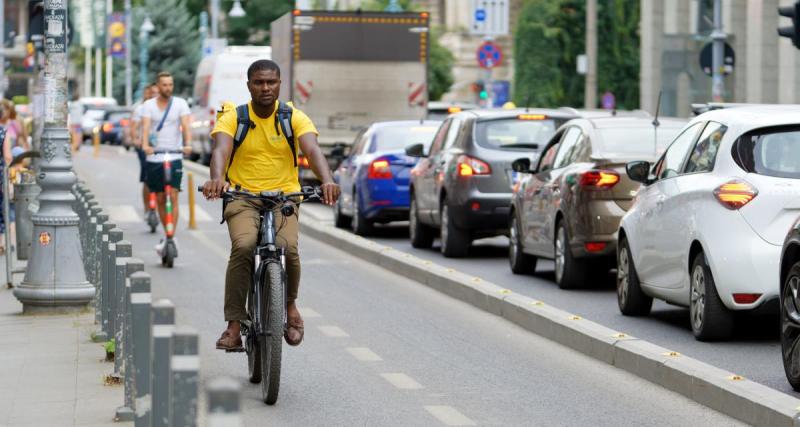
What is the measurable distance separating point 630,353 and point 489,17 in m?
24.3

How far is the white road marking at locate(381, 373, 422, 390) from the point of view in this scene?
409 inches

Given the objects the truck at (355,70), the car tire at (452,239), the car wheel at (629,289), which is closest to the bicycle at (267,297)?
the car wheel at (629,289)

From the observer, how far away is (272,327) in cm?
932

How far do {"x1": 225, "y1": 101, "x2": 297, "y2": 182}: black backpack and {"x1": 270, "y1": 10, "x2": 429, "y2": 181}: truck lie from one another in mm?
22530

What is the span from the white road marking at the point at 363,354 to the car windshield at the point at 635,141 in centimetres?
415

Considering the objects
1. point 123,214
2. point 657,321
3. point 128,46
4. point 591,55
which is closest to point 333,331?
point 657,321

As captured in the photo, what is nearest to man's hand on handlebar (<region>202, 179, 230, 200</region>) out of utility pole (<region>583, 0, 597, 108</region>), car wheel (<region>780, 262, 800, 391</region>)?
car wheel (<region>780, 262, 800, 391</region>)

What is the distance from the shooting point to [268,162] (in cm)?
1011

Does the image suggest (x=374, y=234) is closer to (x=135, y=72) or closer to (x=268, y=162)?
(x=268, y=162)

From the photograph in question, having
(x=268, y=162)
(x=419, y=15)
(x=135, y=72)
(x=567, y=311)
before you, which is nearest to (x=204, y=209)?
(x=419, y=15)

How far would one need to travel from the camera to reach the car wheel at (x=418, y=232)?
21.5 meters

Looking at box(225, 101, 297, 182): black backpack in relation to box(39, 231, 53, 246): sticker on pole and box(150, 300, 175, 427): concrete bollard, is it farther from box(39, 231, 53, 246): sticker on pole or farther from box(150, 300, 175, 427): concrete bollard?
box(39, 231, 53, 246): sticker on pole

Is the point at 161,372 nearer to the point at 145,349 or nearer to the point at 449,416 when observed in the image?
the point at 145,349

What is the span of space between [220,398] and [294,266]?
5363mm
